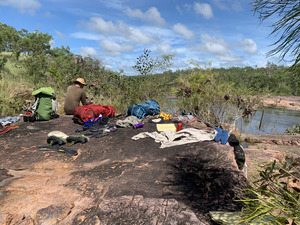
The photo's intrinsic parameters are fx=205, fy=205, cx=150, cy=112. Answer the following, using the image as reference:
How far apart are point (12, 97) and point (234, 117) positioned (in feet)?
24.5

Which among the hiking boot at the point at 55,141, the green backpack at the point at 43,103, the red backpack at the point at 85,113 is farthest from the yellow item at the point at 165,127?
the green backpack at the point at 43,103

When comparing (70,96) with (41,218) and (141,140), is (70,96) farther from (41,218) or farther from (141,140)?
(41,218)

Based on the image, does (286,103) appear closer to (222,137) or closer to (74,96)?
(222,137)

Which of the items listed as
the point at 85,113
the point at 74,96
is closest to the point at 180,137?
the point at 85,113

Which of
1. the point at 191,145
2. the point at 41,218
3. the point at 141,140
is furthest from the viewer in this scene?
the point at 141,140

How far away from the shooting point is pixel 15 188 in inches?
88.7

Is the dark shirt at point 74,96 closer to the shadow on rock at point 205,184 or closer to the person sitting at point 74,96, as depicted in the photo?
the person sitting at point 74,96

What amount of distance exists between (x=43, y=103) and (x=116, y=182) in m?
3.91

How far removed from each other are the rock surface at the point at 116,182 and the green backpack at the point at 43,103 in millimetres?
1283

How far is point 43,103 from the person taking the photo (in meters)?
5.44

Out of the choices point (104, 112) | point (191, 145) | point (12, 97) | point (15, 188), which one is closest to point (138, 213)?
point (15, 188)

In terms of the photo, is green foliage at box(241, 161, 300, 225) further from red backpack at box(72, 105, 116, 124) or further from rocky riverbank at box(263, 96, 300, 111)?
rocky riverbank at box(263, 96, 300, 111)

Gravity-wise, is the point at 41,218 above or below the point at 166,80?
below

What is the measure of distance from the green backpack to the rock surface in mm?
1283
